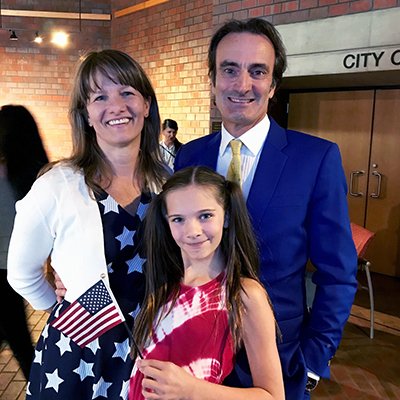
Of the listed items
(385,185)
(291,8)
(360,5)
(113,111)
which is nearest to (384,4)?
(360,5)

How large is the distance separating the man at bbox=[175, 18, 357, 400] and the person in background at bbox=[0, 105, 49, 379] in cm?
218

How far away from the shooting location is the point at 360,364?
365 centimetres

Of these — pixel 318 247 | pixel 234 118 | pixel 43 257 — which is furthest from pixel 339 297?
pixel 43 257

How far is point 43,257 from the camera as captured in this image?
5.22 ft

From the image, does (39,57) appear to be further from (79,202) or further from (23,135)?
(79,202)

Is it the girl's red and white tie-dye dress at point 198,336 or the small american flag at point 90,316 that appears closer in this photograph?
the girl's red and white tie-dye dress at point 198,336

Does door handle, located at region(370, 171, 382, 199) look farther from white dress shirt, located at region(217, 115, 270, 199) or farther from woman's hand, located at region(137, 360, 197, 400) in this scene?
woman's hand, located at region(137, 360, 197, 400)

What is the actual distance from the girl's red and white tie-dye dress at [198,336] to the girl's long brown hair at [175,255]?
0.03 m

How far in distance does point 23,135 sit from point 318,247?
9.10ft

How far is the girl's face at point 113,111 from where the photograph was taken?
1.51 m

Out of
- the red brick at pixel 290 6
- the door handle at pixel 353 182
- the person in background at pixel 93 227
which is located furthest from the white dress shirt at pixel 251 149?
the door handle at pixel 353 182

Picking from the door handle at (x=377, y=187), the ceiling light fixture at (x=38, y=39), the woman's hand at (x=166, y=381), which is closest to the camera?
the woman's hand at (x=166, y=381)

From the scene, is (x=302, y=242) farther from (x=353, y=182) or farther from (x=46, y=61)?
(x=46, y=61)

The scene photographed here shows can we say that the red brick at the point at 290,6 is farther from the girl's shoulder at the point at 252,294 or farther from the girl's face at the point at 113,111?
the girl's shoulder at the point at 252,294
